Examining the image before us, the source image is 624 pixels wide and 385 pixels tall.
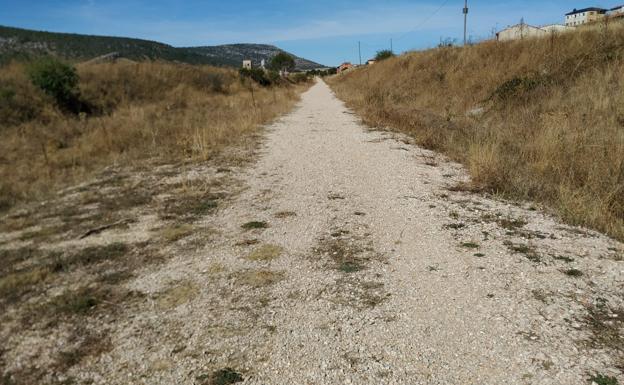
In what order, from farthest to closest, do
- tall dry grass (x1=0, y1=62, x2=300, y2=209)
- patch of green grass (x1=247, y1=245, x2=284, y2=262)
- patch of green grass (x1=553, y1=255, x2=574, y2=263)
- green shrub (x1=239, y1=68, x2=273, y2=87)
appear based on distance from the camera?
green shrub (x1=239, y1=68, x2=273, y2=87), tall dry grass (x1=0, y1=62, x2=300, y2=209), patch of green grass (x1=247, y1=245, x2=284, y2=262), patch of green grass (x1=553, y1=255, x2=574, y2=263)

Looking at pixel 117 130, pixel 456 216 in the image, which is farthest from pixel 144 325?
pixel 117 130

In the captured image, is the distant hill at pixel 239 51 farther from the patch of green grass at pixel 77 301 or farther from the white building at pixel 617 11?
the patch of green grass at pixel 77 301

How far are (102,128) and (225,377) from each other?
11.9 metres

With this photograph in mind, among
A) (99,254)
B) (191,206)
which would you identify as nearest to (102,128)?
(191,206)

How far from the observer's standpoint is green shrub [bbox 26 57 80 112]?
51.2 feet

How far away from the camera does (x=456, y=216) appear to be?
15.8 ft

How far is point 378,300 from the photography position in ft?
10.4

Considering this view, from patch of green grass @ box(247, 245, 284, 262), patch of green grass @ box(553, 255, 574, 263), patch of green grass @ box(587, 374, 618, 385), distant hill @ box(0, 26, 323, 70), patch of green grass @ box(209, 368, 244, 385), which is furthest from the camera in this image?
distant hill @ box(0, 26, 323, 70)

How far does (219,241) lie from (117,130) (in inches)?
364

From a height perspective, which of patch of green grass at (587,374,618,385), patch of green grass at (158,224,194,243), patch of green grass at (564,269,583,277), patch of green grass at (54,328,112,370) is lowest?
patch of green grass at (587,374,618,385)

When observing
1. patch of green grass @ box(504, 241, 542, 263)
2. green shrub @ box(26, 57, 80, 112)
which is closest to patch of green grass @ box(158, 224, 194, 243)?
patch of green grass @ box(504, 241, 542, 263)

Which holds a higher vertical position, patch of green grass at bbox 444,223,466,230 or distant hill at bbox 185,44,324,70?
distant hill at bbox 185,44,324,70

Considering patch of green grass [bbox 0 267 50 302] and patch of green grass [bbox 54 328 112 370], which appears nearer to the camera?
patch of green grass [bbox 54 328 112 370]

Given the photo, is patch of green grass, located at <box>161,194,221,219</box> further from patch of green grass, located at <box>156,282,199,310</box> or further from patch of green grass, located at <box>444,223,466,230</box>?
patch of green grass, located at <box>444,223,466,230</box>
